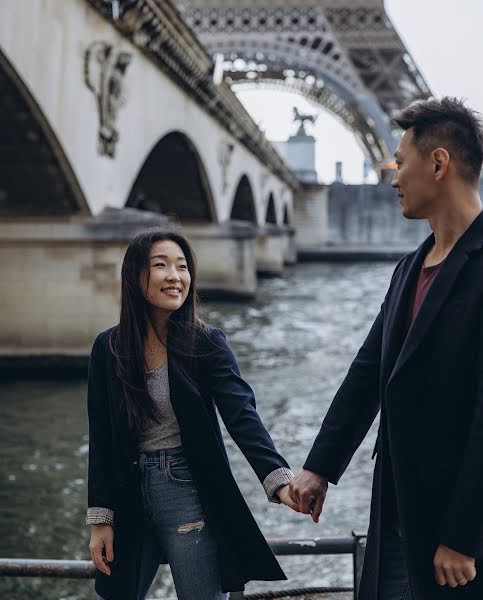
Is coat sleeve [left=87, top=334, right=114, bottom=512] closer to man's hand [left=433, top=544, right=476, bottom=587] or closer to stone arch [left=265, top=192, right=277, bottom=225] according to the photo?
man's hand [left=433, top=544, right=476, bottom=587]

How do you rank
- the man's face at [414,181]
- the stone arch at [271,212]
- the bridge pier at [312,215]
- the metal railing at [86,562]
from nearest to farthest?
the man's face at [414,181] < the metal railing at [86,562] < the stone arch at [271,212] < the bridge pier at [312,215]

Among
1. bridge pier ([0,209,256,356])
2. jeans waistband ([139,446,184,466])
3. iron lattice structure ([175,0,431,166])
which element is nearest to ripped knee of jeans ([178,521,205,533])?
jeans waistband ([139,446,184,466])

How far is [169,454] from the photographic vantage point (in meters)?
2.24

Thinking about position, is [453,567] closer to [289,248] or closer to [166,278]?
[166,278]

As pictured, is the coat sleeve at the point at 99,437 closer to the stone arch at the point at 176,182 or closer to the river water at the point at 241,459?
the river water at the point at 241,459

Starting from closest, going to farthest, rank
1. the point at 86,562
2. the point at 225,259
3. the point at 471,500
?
the point at 471,500
the point at 86,562
the point at 225,259

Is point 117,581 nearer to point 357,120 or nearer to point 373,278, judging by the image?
point 373,278

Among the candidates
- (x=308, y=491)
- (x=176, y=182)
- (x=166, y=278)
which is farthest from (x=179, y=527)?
(x=176, y=182)

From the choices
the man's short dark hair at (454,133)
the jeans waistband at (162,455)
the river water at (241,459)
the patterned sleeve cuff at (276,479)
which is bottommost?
the river water at (241,459)

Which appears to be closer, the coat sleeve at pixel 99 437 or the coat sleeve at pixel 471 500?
the coat sleeve at pixel 471 500

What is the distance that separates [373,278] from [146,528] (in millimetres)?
26595

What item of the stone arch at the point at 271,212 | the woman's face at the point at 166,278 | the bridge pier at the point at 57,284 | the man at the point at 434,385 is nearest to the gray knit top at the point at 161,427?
the woman's face at the point at 166,278

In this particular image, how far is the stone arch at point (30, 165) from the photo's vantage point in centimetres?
866

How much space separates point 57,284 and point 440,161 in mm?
8425
